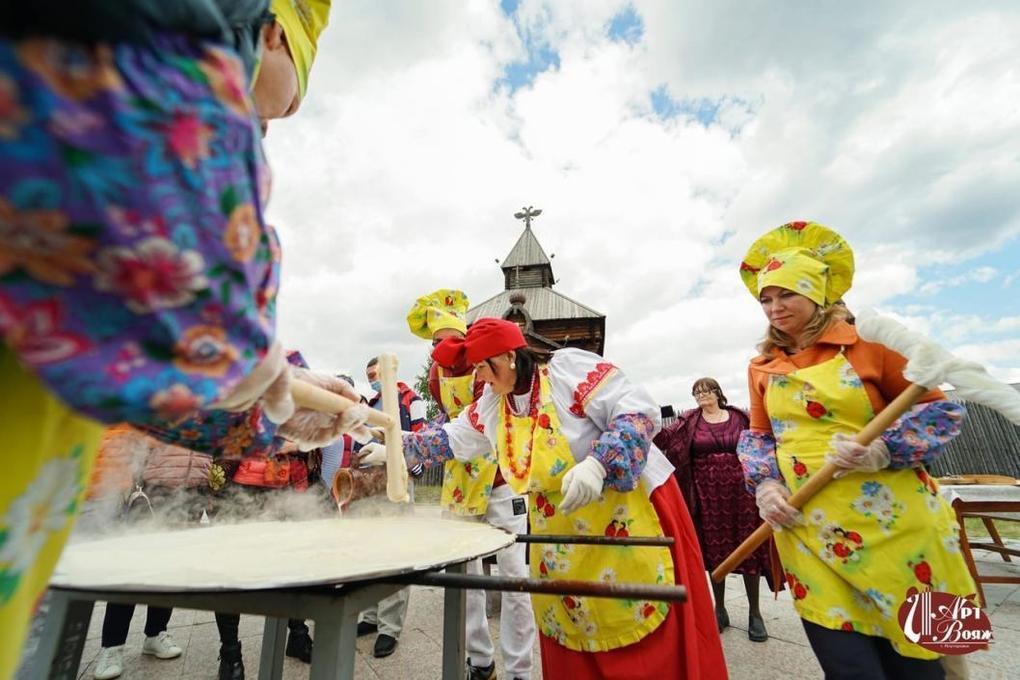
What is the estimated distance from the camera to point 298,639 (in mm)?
3246

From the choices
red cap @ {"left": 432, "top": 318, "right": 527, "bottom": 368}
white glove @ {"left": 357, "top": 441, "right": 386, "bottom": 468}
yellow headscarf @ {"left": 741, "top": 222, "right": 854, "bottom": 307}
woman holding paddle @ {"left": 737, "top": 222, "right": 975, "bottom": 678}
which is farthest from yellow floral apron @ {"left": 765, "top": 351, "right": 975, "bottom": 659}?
white glove @ {"left": 357, "top": 441, "right": 386, "bottom": 468}

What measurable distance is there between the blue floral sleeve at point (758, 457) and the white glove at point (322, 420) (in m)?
1.76

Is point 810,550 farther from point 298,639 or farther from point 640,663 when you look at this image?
point 298,639

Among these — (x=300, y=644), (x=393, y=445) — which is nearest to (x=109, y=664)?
(x=300, y=644)

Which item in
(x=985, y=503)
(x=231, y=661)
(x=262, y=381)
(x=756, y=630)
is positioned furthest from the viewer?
(x=985, y=503)

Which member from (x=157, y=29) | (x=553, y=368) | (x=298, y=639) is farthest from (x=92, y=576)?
(x=298, y=639)

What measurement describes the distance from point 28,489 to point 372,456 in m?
2.27

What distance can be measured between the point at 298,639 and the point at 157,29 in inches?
150

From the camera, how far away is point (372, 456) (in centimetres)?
272

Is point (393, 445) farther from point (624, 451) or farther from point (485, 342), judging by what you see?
point (624, 451)

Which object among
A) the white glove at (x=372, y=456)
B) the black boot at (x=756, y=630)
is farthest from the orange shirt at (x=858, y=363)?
the black boot at (x=756, y=630)

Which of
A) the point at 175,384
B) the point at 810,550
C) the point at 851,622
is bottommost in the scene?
the point at 851,622

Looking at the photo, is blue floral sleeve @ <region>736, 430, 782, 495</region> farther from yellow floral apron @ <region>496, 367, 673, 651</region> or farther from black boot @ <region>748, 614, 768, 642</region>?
black boot @ <region>748, 614, 768, 642</region>

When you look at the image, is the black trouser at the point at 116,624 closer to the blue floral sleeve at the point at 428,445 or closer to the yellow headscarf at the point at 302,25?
the blue floral sleeve at the point at 428,445
